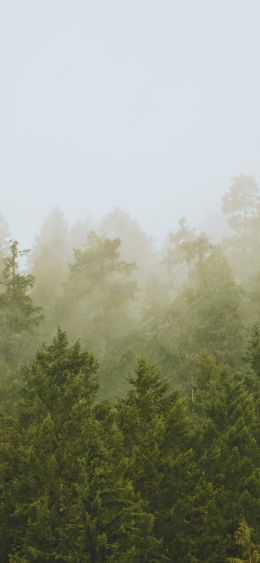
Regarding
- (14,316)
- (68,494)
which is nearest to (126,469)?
(68,494)

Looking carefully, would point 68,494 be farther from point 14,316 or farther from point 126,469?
point 14,316

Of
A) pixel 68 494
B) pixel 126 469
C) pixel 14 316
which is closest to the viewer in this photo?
pixel 68 494

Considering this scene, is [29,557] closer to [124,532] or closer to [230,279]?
[124,532]

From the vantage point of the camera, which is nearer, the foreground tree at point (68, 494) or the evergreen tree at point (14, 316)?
the foreground tree at point (68, 494)

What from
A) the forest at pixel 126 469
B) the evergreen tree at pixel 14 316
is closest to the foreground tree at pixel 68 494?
the forest at pixel 126 469

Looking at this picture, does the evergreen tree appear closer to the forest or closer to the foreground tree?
the forest

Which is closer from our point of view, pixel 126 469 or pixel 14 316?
pixel 126 469

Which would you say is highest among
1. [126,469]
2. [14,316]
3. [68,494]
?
[14,316]

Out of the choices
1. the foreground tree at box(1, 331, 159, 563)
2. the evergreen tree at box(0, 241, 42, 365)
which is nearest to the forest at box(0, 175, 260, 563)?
the foreground tree at box(1, 331, 159, 563)

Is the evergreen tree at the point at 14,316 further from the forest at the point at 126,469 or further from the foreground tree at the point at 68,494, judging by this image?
the foreground tree at the point at 68,494

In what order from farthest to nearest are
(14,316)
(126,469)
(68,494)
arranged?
(14,316) → (126,469) → (68,494)

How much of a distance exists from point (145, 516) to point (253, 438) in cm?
437

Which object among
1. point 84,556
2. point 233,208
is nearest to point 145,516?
point 84,556

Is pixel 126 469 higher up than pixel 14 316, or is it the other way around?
pixel 14 316
